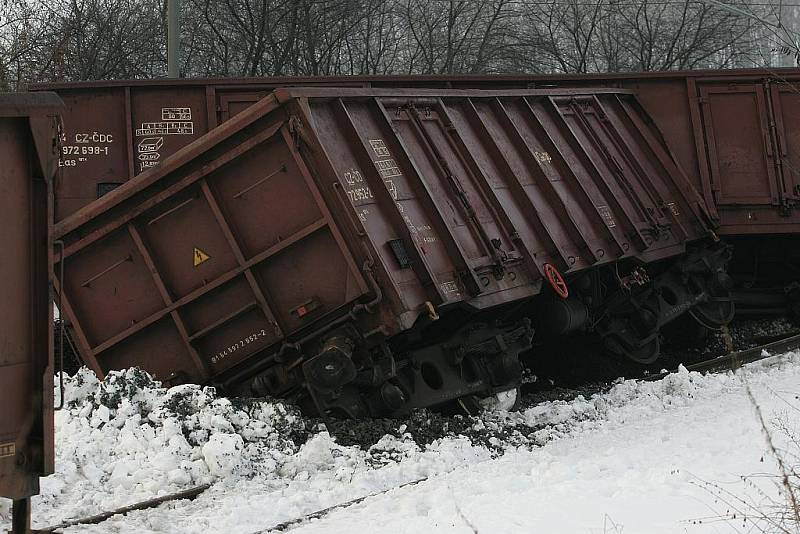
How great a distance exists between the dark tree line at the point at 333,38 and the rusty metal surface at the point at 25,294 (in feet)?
47.5

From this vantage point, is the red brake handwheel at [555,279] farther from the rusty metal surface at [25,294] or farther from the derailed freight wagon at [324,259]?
the rusty metal surface at [25,294]

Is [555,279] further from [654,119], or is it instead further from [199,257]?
[654,119]

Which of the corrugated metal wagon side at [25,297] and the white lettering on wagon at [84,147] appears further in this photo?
the white lettering on wagon at [84,147]

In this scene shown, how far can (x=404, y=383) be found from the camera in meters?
9.12

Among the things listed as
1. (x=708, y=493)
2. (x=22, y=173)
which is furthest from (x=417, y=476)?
(x=22, y=173)

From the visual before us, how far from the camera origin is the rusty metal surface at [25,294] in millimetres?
5105

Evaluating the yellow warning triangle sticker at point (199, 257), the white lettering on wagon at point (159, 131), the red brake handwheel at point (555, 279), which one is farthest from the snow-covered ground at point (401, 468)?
the white lettering on wagon at point (159, 131)

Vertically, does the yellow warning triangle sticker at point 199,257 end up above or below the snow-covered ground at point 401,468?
above

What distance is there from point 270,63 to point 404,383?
60.2 ft

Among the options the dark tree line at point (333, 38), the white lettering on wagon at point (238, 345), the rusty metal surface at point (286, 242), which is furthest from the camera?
the dark tree line at point (333, 38)

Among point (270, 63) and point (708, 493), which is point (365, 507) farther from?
point (270, 63)

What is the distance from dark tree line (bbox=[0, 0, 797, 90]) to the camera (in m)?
24.1

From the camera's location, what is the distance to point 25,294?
5258mm

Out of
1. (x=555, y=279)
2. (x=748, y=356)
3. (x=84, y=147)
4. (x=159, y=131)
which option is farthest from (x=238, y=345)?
(x=748, y=356)
